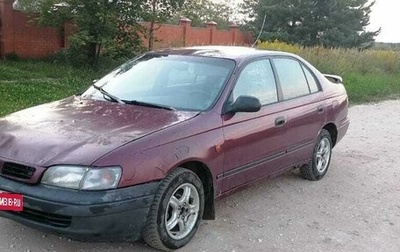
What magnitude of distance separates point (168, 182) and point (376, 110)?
32.1 ft

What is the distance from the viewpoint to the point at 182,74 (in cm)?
472

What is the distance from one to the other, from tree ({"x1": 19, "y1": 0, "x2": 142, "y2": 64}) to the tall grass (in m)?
5.07

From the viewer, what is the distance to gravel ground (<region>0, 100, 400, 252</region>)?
3.94 m

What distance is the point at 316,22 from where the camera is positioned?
31062mm

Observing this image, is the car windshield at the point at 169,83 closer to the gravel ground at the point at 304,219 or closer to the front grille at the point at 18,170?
the gravel ground at the point at 304,219

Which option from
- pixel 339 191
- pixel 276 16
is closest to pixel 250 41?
pixel 276 16

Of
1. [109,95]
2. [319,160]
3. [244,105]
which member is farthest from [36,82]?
[244,105]

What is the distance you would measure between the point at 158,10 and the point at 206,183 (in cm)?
1194

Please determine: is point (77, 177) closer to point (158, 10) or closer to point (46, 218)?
point (46, 218)

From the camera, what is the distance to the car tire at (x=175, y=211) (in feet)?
11.8

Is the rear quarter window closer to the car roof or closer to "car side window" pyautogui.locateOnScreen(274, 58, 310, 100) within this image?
"car side window" pyautogui.locateOnScreen(274, 58, 310, 100)

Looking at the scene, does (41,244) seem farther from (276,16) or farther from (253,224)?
(276,16)

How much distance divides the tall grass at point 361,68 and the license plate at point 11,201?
1152 centimetres

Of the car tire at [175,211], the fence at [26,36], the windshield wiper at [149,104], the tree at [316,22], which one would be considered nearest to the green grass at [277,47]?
the fence at [26,36]
